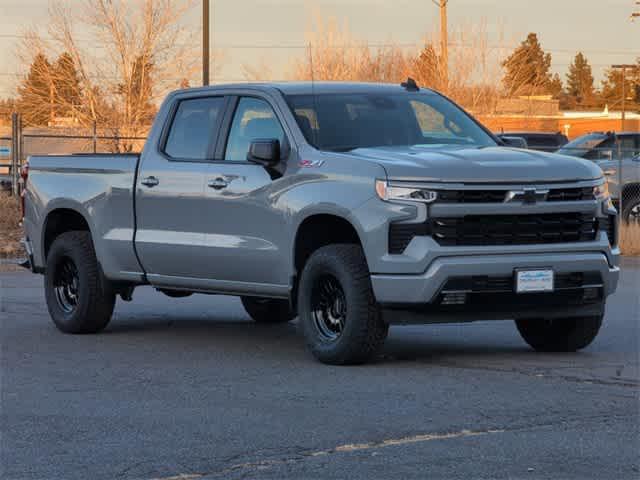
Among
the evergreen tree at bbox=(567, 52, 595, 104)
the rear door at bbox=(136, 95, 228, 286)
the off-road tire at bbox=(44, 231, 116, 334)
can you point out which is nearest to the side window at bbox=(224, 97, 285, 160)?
the rear door at bbox=(136, 95, 228, 286)

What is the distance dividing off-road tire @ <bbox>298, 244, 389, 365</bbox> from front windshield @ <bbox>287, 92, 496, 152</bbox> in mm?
888

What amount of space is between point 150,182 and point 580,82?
149 m

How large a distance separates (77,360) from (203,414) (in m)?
2.68

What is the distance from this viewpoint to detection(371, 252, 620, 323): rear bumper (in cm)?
954

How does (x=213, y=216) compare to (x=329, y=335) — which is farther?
(x=213, y=216)

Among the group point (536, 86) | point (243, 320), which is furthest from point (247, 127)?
point (536, 86)

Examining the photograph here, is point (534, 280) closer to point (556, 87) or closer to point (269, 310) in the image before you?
point (269, 310)

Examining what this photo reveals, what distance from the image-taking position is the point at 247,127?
11.1 m

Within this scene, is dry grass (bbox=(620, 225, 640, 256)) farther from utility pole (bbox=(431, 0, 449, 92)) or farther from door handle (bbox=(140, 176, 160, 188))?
utility pole (bbox=(431, 0, 449, 92))

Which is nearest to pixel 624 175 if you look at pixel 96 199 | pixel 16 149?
pixel 16 149

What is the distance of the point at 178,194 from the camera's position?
11.3m

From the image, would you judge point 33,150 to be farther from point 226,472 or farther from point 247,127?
point 226,472

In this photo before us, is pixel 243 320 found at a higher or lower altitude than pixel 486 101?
lower

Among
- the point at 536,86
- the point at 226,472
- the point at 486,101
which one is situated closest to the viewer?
the point at 226,472
